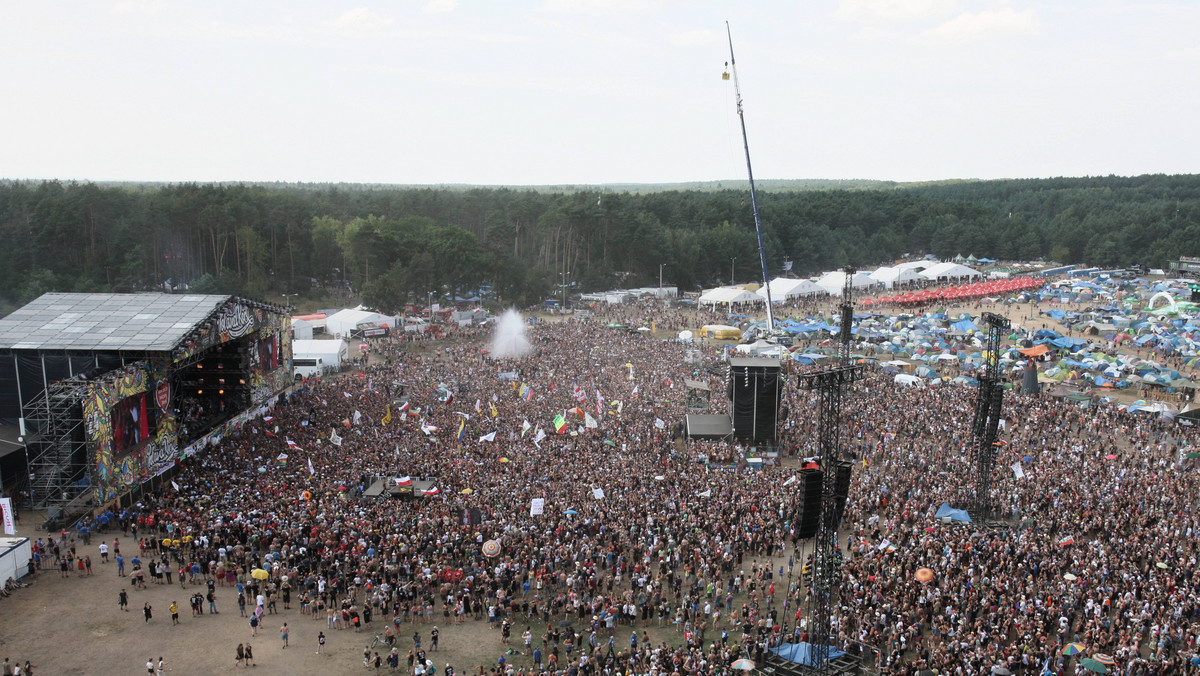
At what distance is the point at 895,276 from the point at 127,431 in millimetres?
63418

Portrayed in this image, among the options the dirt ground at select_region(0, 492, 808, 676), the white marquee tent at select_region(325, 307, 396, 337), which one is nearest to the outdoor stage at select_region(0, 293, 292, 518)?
the dirt ground at select_region(0, 492, 808, 676)

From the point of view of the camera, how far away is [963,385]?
35188 millimetres

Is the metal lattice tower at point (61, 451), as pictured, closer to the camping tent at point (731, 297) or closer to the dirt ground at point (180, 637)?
the dirt ground at point (180, 637)

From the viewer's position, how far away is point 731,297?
194 ft

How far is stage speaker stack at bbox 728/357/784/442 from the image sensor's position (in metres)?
26.8

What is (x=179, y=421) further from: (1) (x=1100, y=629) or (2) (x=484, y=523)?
(1) (x=1100, y=629)

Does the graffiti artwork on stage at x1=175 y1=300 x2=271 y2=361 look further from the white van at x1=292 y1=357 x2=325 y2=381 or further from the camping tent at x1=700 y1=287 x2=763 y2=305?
the camping tent at x1=700 y1=287 x2=763 y2=305

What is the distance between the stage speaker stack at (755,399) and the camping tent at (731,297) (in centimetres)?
3232

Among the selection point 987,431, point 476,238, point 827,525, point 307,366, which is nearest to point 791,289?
point 476,238

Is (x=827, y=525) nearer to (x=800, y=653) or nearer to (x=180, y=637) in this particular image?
(x=800, y=653)

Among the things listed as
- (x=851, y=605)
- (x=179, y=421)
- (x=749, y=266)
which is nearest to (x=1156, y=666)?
(x=851, y=605)

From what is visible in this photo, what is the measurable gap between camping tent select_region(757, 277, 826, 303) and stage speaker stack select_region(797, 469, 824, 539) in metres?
Answer: 49.3

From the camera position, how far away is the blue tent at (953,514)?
67.1ft

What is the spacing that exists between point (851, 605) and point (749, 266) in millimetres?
63279
